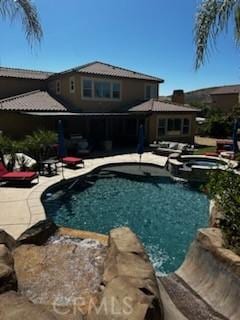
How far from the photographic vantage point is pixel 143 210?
13367mm

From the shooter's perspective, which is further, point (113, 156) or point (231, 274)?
point (113, 156)

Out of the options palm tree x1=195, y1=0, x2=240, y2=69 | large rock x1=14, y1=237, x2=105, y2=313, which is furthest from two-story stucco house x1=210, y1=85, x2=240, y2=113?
large rock x1=14, y1=237, x2=105, y2=313

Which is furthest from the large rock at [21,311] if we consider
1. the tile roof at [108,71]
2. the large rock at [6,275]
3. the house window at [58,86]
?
the house window at [58,86]

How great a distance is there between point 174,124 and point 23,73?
714 inches

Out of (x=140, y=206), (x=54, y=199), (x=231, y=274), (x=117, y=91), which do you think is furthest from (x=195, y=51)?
(x=117, y=91)

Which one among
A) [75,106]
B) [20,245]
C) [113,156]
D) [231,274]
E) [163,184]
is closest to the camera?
[231,274]

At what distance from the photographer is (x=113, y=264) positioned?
5.46 m

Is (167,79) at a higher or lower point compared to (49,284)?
higher

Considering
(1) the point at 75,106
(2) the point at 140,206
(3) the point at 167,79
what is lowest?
(2) the point at 140,206

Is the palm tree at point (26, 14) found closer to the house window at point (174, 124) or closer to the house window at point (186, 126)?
the house window at point (174, 124)

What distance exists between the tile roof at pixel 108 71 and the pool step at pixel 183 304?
25223 mm

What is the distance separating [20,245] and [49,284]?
5.96ft

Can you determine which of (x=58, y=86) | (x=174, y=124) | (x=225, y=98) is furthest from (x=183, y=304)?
(x=225, y=98)

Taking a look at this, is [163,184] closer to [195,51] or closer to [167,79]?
[195,51]
